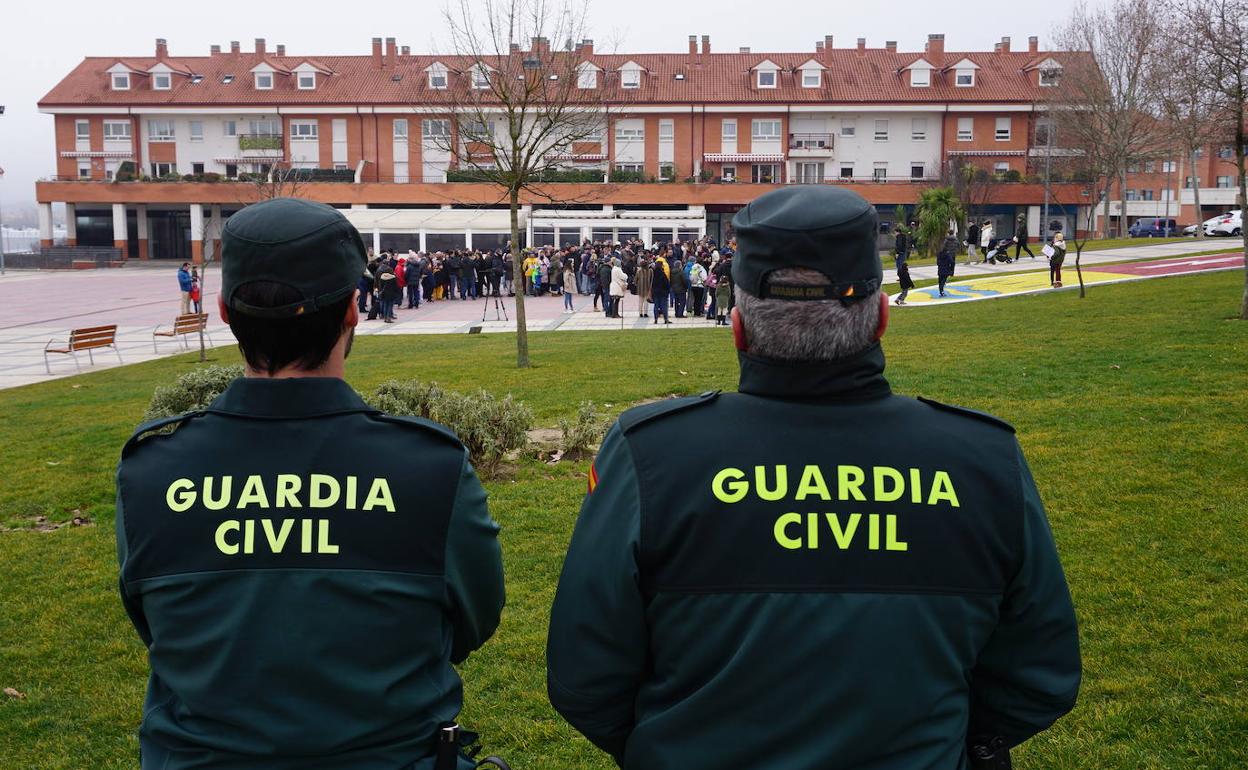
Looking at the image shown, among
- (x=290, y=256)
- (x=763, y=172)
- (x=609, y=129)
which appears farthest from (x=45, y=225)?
(x=290, y=256)

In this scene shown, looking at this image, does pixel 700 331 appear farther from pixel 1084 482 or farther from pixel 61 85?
pixel 61 85

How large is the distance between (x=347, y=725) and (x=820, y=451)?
0.98 metres

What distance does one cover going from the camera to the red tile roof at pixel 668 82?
6284 centimetres

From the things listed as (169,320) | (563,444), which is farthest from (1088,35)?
(563,444)

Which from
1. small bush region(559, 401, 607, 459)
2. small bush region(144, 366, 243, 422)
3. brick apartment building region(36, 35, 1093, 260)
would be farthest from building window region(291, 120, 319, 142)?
small bush region(559, 401, 607, 459)

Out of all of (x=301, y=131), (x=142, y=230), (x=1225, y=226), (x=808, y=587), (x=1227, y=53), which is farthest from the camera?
(x=301, y=131)

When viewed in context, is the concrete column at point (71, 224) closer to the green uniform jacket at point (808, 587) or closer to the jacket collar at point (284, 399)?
the jacket collar at point (284, 399)

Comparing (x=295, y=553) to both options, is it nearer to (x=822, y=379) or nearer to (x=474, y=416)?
(x=822, y=379)

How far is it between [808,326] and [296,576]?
3.42 ft

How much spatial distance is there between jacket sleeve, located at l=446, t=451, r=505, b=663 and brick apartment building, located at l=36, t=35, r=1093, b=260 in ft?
192

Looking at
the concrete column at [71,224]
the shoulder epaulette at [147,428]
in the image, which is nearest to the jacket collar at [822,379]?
the shoulder epaulette at [147,428]

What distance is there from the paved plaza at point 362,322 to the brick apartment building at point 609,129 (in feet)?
74.5

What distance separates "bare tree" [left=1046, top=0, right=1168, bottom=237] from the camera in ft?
153

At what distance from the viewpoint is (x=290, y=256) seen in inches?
82.8
